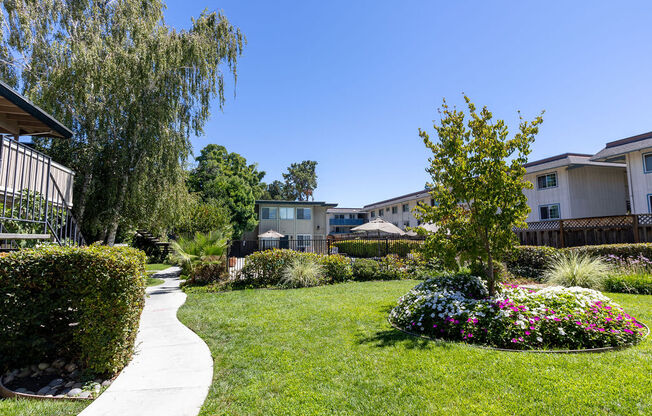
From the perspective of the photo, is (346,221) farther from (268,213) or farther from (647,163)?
(647,163)

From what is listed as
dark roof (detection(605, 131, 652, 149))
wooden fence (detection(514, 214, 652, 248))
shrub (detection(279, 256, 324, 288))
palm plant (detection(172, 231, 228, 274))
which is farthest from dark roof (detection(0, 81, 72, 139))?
dark roof (detection(605, 131, 652, 149))

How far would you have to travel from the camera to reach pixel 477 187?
6.18 m

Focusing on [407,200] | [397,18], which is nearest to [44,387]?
[397,18]

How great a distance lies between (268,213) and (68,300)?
92.0ft

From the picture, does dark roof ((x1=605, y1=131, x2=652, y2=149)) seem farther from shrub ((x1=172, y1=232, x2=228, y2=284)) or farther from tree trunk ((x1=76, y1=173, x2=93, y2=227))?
tree trunk ((x1=76, y1=173, x2=93, y2=227))

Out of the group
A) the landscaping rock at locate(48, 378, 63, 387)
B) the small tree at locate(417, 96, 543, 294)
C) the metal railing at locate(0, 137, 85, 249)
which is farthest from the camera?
the small tree at locate(417, 96, 543, 294)

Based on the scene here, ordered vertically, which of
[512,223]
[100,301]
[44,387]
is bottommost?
[44,387]

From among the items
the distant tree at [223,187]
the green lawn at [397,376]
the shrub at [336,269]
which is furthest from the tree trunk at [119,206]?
the distant tree at [223,187]

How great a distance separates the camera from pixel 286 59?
44.0ft

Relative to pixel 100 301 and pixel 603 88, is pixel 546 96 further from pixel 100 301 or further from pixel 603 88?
pixel 100 301

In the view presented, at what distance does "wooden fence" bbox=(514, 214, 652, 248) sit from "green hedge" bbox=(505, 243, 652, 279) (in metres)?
4.55

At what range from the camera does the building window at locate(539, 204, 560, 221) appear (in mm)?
21094

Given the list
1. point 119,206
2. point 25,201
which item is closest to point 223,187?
point 119,206

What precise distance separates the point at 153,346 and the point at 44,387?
146 cm
